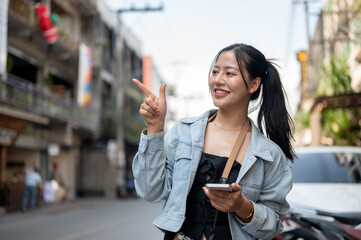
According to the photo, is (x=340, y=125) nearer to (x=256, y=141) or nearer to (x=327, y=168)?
(x=327, y=168)

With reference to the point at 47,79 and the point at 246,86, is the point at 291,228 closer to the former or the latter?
the point at 246,86

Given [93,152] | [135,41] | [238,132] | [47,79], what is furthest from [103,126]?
[238,132]

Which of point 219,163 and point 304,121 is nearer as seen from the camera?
point 219,163

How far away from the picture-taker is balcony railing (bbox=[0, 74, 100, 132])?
17938mm

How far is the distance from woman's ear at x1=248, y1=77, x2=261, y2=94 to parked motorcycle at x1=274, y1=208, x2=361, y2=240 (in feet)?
5.91

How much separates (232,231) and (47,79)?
2208cm

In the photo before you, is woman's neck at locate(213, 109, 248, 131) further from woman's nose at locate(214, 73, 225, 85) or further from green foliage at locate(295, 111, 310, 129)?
green foliage at locate(295, 111, 310, 129)

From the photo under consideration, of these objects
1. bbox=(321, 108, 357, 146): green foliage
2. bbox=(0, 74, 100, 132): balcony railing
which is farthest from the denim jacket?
bbox=(0, 74, 100, 132): balcony railing

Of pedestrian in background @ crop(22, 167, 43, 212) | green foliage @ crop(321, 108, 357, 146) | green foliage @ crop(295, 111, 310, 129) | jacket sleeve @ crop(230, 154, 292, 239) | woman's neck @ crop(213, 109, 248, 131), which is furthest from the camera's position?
green foliage @ crop(295, 111, 310, 129)

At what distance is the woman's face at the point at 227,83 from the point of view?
2311mm

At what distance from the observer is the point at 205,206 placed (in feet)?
7.30

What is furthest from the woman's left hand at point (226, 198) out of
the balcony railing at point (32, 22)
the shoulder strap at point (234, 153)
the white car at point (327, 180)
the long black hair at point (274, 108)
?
the balcony railing at point (32, 22)

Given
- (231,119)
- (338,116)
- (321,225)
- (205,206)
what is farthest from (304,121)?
(205,206)

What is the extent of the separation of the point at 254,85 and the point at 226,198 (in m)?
0.70
